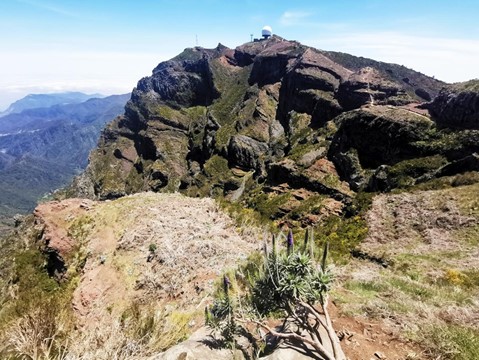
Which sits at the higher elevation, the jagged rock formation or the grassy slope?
the jagged rock formation

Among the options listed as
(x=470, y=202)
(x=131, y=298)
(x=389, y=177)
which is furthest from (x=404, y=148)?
(x=131, y=298)

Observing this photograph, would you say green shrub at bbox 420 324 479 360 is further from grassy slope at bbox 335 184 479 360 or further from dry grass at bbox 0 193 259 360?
dry grass at bbox 0 193 259 360

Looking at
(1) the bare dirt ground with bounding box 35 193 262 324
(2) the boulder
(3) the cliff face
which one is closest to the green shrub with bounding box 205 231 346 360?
(1) the bare dirt ground with bounding box 35 193 262 324

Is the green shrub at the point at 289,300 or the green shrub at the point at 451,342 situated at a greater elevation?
the green shrub at the point at 289,300

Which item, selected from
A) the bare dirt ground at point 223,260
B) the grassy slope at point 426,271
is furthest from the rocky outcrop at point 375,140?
the bare dirt ground at point 223,260

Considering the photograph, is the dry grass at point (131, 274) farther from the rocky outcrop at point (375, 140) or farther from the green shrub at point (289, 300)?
the rocky outcrop at point (375, 140)

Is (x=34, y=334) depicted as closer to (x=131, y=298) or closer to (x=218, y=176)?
(x=131, y=298)

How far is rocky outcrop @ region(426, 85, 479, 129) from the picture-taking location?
5484 cm

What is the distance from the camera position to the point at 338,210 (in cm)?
4903

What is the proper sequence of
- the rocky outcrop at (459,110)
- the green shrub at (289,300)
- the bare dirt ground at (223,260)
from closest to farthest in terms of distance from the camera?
the green shrub at (289,300) → the bare dirt ground at (223,260) → the rocky outcrop at (459,110)

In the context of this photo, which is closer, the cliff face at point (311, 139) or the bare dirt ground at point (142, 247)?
the bare dirt ground at point (142, 247)

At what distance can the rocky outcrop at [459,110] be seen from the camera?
54.8 meters

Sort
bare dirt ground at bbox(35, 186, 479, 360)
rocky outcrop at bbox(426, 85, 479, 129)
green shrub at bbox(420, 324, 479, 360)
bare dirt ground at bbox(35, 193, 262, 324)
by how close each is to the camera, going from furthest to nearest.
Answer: rocky outcrop at bbox(426, 85, 479, 129) → bare dirt ground at bbox(35, 193, 262, 324) → bare dirt ground at bbox(35, 186, 479, 360) → green shrub at bbox(420, 324, 479, 360)

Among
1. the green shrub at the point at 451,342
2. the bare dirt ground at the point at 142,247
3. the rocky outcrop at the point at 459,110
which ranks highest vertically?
the rocky outcrop at the point at 459,110
